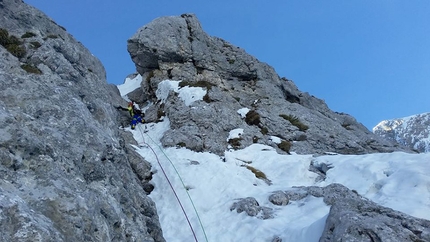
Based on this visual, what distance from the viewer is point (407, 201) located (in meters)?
14.5

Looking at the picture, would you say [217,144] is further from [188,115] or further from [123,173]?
[123,173]

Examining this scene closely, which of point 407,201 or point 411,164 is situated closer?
point 407,201

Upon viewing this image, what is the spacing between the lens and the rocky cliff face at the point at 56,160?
27.5 ft

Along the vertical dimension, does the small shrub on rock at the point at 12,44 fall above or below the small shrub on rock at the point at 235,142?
above

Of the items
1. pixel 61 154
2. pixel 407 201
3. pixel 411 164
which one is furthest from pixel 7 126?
pixel 411 164

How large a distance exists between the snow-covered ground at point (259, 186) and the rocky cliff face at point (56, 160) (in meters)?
3.48

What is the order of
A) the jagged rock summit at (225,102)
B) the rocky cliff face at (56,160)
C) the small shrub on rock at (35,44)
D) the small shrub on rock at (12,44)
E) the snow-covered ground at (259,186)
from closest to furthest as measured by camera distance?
the rocky cliff face at (56,160)
the snow-covered ground at (259,186)
the small shrub on rock at (12,44)
the small shrub on rock at (35,44)
the jagged rock summit at (225,102)

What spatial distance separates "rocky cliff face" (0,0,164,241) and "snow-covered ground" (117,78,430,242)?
11.4 feet

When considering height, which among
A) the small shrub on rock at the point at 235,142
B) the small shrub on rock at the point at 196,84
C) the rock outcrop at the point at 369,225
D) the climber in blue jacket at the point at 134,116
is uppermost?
the small shrub on rock at the point at 196,84

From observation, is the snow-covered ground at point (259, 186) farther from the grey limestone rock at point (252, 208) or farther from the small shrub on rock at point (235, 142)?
the small shrub on rock at point (235, 142)

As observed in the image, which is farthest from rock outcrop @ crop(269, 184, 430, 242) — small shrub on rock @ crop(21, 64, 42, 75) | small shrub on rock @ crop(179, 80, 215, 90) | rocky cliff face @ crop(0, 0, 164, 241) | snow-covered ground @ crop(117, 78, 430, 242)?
small shrub on rock @ crop(179, 80, 215, 90)

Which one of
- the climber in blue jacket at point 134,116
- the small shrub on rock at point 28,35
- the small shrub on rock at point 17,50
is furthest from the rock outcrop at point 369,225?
the climber in blue jacket at point 134,116

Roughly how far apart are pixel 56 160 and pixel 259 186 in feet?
40.6

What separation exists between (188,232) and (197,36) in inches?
1186
